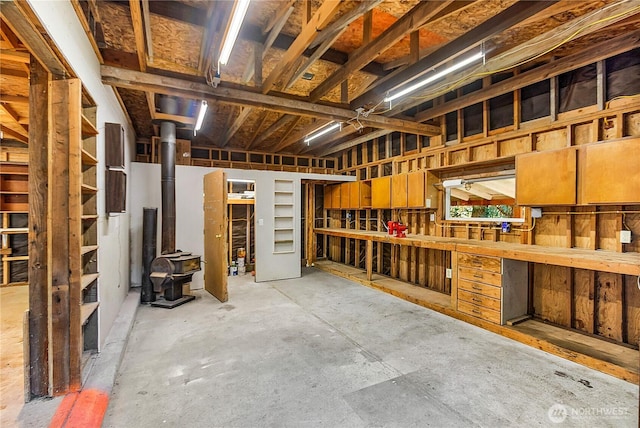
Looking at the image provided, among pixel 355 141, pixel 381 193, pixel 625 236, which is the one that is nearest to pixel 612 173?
pixel 625 236

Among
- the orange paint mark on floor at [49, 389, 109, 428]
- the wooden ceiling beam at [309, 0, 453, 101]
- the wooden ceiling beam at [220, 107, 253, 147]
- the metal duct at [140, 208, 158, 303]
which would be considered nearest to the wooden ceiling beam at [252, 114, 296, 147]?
the wooden ceiling beam at [220, 107, 253, 147]

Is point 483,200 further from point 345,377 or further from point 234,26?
point 234,26

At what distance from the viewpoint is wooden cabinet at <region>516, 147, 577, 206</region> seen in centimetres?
307

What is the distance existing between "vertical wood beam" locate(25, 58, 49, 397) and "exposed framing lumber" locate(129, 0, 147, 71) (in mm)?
815

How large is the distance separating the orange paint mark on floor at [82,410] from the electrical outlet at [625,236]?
488cm

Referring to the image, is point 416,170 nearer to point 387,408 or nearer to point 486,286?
point 486,286

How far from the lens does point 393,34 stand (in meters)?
2.59

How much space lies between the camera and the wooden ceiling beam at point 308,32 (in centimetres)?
215

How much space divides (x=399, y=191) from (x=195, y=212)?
3.93 m

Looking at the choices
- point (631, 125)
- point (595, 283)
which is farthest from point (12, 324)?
point (631, 125)

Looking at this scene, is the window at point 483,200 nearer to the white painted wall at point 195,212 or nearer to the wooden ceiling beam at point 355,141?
the wooden ceiling beam at point 355,141

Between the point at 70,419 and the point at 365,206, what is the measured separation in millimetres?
5509

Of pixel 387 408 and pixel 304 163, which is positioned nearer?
pixel 387 408

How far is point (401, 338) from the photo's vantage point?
10.6 feet
